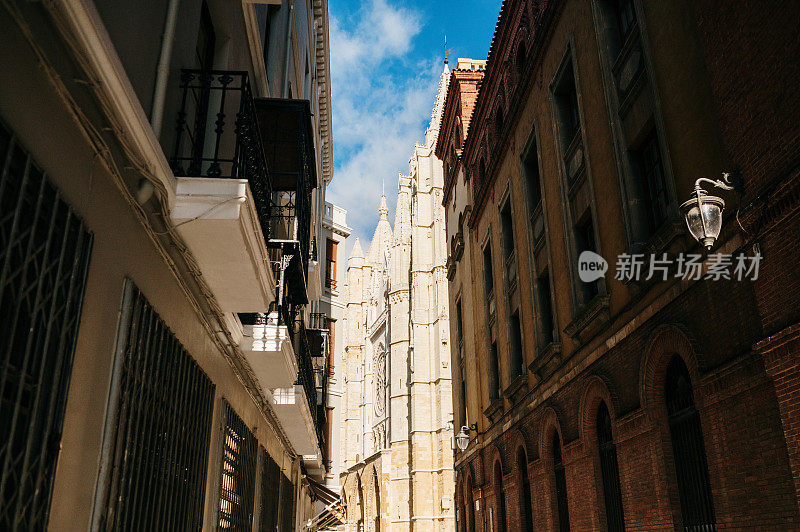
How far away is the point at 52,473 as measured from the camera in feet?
10.7

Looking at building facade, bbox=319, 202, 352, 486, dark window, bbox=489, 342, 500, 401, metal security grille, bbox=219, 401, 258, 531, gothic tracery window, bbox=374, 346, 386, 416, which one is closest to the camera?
metal security grille, bbox=219, 401, 258, 531

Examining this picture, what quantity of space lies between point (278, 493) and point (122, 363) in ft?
34.5

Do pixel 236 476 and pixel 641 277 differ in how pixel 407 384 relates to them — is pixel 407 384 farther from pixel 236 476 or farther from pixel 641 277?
pixel 236 476

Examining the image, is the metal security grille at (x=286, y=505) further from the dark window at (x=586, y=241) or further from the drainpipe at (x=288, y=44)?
the drainpipe at (x=288, y=44)

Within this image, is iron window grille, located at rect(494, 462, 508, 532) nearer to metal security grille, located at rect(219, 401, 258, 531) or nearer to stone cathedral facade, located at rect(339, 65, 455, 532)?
metal security grille, located at rect(219, 401, 258, 531)

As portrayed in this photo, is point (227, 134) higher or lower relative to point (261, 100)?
lower

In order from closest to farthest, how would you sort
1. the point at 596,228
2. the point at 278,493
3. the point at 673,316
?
the point at 673,316 < the point at 596,228 < the point at 278,493

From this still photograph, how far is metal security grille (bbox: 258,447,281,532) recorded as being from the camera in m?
11.3

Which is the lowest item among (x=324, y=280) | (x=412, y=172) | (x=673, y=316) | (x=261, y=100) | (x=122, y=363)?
(x=122, y=363)

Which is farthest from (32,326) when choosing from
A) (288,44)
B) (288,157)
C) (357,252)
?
(357,252)

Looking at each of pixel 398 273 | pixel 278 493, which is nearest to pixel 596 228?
pixel 278 493

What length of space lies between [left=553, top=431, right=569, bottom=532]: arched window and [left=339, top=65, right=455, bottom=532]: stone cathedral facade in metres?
31.0

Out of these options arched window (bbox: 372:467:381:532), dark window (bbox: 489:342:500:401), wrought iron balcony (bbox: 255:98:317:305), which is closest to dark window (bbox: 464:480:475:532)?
dark window (bbox: 489:342:500:401)

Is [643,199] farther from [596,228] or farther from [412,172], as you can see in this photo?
[412,172]
